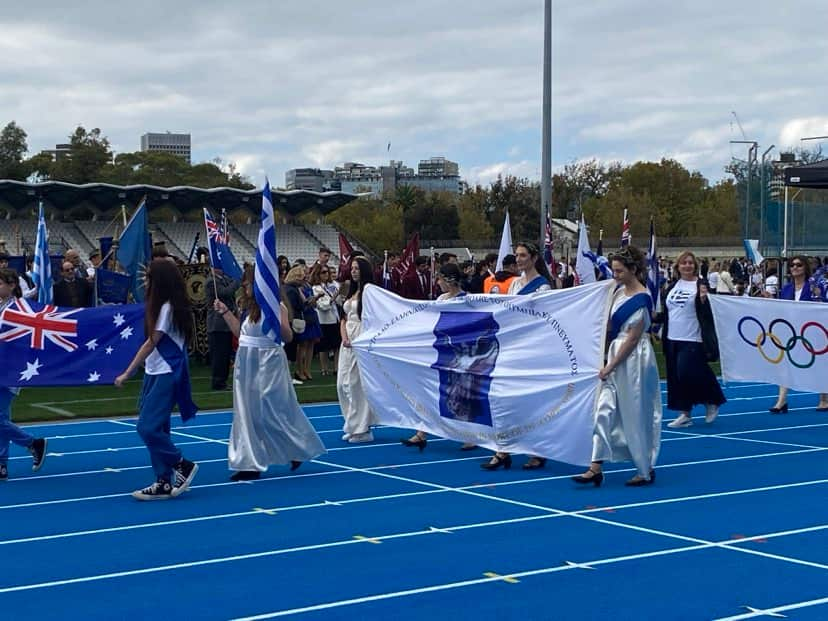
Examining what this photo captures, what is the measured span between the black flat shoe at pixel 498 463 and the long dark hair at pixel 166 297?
317cm

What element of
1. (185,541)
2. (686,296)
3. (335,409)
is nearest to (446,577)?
(185,541)

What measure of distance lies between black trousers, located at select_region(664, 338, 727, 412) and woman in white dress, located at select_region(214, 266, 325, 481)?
17.8 ft

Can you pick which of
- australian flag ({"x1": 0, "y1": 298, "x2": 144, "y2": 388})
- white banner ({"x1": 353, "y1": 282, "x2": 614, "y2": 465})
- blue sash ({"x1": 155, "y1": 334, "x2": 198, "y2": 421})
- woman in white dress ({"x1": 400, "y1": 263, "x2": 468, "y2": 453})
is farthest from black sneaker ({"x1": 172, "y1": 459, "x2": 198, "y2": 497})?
woman in white dress ({"x1": 400, "y1": 263, "x2": 468, "y2": 453})

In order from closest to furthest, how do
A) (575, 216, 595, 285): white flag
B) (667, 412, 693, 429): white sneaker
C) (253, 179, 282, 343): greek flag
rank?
1. (253, 179, 282, 343): greek flag
2. (667, 412, 693, 429): white sneaker
3. (575, 216, 595, 285): white flag

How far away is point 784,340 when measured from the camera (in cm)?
1512

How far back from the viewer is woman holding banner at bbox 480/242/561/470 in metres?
11.8

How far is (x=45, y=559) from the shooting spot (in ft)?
26.7

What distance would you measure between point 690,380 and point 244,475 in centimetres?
603

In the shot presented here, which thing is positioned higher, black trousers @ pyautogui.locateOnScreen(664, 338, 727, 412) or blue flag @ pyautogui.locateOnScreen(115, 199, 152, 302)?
blue flag @ pyautogui.locateOnScreen(115, 199, 152, 302)

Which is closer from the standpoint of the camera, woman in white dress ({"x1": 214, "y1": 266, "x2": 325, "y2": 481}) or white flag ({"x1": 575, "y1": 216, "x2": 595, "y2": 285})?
woman in white dress ({"x1": 214, "y1": 266, "x2": 325, "y2": 481})

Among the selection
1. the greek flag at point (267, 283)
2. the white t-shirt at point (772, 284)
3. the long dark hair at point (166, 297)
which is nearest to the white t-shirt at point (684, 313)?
the greek flag at point (267, 283)

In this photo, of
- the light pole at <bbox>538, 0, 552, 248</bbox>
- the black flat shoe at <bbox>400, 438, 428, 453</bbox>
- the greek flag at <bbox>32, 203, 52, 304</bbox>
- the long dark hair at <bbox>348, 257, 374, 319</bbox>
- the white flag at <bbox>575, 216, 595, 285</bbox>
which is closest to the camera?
the black flat shoe at <bbox>400, 438, 428, 453</bbox>

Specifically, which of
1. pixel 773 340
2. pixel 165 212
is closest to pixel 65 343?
pixel 773 340

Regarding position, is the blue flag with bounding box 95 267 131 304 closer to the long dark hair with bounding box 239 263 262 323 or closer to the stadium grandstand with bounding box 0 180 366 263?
the long dark hair with bounding box 239 263 262 323
